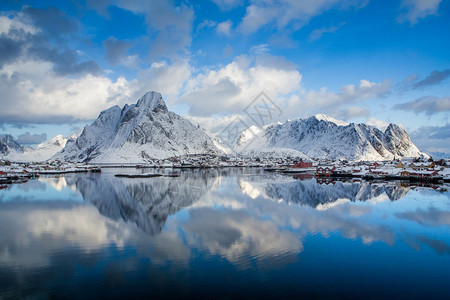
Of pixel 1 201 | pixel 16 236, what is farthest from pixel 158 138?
pixel 16 236

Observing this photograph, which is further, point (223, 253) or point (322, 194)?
point (322, 194)

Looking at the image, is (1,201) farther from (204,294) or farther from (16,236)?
(204,294)

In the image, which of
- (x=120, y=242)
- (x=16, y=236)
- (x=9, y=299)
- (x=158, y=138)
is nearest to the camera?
(x=9, y=299)

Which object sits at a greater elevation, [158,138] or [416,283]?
[158,138]

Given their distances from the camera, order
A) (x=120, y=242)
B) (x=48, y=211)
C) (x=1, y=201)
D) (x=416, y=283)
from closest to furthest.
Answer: (x=416, y=283) → (x=120, y=242) → (x=48, y=211) → (x=1, y=201)

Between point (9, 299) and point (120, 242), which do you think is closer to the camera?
point (9, 299)

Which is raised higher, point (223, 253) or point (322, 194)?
point (223, 253)

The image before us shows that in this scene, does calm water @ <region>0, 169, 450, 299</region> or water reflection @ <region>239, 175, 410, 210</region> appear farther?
water reflection @ <region>239, 175, 410, 210</region>

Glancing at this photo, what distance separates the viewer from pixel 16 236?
17062 millimetres

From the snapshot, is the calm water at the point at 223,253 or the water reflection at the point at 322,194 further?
the water reflection at the point at 322,194

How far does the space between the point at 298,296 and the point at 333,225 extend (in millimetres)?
11858

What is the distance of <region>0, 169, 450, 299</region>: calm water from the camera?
1030cm

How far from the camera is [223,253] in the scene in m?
14.1

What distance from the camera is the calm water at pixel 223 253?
1030cm
